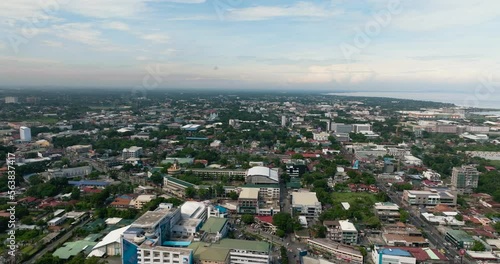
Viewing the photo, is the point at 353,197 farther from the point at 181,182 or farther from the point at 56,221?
the point at 56,221

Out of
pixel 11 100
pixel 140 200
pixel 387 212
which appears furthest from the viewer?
pixel 11 100

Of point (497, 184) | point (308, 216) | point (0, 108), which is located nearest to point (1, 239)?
point (308, 216)

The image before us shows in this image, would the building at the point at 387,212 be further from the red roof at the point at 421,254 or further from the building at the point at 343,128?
the building at the point at 343,128

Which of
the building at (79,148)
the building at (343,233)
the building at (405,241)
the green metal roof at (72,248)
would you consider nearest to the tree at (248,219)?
the building at (343,233)

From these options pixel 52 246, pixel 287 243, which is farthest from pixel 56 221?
pixel 287 243

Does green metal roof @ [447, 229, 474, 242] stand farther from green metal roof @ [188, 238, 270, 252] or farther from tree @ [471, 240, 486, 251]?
green metal roof @ [188, 238, 270, 252]

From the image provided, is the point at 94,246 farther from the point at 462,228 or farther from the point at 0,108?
the point at 0,108
